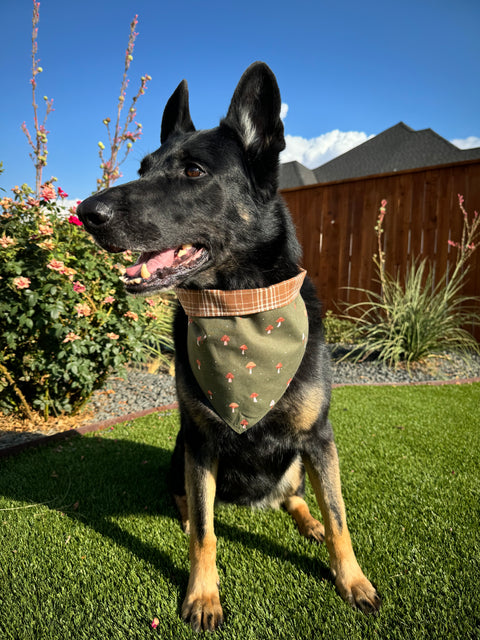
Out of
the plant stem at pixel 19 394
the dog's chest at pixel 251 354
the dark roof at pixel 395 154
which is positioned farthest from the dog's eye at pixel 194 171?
the dark roof at pixel 395 154

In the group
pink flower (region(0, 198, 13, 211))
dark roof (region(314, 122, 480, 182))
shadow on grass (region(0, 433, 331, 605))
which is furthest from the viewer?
dark roof (region(314, 122, 480, 182))

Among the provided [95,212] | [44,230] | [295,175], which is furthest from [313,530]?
[295,175]

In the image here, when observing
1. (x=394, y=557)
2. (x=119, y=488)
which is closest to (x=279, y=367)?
(x=394, y=557)

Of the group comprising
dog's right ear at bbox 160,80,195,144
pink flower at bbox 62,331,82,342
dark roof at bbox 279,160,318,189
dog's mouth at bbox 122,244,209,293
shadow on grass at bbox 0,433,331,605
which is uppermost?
dark roof at bbox 279,160,318,189

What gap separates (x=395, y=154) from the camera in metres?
26.2

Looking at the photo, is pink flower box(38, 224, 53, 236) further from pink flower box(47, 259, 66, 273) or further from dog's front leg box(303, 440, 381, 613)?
dog's front leg box(303, 440, 381, 613)

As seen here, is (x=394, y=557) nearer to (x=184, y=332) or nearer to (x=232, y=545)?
(x=232, y=545)

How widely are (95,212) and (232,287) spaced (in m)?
0.63

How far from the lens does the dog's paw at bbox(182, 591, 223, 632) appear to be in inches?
59.2

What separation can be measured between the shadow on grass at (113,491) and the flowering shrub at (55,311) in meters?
0.57

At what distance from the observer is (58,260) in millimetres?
3201

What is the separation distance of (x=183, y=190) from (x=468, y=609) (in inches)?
76.8

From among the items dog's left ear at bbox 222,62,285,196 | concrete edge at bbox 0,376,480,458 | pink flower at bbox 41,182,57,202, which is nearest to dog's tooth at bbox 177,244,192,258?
dog's left ear at bbox 222,62,285,196

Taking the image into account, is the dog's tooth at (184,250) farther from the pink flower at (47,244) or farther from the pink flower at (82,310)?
the pink flower at (47,244)
